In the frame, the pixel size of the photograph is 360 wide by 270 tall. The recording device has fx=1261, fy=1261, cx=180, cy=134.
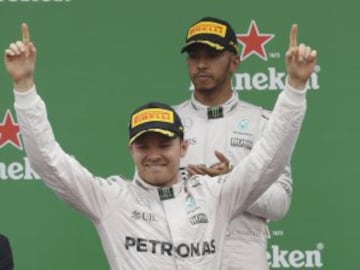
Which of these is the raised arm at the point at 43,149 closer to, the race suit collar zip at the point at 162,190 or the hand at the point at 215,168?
the race suit collar zip at the point at 162,190

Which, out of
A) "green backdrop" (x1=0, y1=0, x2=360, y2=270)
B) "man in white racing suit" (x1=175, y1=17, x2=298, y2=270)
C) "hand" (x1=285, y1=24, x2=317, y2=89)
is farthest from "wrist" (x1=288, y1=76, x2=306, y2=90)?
"green backdrop" (x1=0, y1=0, x2=360, y2=270)

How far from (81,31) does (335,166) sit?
1045mm

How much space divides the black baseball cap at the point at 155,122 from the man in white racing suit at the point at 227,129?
13.2 inches

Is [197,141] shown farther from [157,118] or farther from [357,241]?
[357,241]

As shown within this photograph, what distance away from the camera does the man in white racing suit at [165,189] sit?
10.7 ft

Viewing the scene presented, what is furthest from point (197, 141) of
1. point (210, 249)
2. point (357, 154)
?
point (357, 154)

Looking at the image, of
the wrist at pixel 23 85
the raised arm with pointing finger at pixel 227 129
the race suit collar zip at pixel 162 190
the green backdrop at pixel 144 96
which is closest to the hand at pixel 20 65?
the wrist at pixel 23 85

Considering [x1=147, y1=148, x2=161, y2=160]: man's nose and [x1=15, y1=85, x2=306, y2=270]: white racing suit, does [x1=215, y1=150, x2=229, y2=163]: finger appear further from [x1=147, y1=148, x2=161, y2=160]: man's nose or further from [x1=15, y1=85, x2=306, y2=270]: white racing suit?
[x1=147, y1=148, x2=161, y2=160]: man's nose

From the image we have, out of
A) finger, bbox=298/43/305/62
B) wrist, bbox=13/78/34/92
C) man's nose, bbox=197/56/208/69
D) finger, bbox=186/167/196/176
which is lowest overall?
finger, bbox=186/167/196/176

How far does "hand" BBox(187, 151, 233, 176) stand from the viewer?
3633 mm

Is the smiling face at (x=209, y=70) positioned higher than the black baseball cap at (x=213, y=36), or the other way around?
the black baseball cap at (x=213, y=36)

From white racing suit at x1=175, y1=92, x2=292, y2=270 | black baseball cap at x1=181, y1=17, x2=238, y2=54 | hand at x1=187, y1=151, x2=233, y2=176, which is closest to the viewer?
hand at x1=187, y1=151, x2=233, y2=176

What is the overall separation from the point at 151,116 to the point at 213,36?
Result: 0.61m

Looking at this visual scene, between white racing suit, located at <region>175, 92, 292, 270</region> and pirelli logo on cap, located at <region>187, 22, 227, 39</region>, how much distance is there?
0.67 feet
